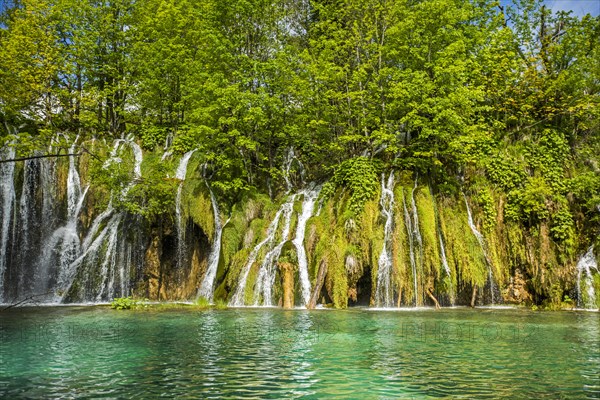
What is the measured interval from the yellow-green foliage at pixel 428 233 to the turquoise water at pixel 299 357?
4.80 m

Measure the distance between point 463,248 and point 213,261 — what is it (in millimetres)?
11526

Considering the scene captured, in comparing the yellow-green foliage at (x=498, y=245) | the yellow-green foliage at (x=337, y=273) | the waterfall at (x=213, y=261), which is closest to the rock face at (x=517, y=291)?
the yellow-green foliage at (x=498, y=245)

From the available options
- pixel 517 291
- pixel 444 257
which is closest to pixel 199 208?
pixel 444 257

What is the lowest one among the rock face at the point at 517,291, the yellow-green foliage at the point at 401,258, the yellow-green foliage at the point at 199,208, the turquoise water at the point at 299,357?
the turquoise water at the point at 299,357

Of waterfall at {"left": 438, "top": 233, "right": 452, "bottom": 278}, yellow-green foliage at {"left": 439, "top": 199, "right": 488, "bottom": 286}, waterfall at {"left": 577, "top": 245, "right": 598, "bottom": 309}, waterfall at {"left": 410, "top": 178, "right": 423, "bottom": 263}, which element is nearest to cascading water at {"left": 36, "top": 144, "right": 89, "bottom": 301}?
waterfall at {"left": 410, "top": 178, "right": 423, "bottom": 263}

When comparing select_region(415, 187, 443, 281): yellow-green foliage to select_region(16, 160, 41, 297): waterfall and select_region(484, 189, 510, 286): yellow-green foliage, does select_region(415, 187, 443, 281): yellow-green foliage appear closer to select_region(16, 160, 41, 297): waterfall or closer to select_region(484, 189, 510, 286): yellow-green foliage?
select_region(484, 189, 510, 286): yellow-green foliage

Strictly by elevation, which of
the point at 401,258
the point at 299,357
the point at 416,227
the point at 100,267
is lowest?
the point at 299,357

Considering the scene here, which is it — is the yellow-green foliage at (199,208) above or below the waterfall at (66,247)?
above

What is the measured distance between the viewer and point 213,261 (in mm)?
22516

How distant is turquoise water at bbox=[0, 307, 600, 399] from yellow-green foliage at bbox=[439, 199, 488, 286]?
5.08 meters

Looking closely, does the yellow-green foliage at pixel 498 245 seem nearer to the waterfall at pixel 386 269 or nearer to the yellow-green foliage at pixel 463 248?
the yellow-green foliage at pixel 463 248

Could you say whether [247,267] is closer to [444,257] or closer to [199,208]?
[199,208]

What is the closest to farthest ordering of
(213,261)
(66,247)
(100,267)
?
(100,267)
(213,261)
(66,247)

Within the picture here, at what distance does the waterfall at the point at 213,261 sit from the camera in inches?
840
